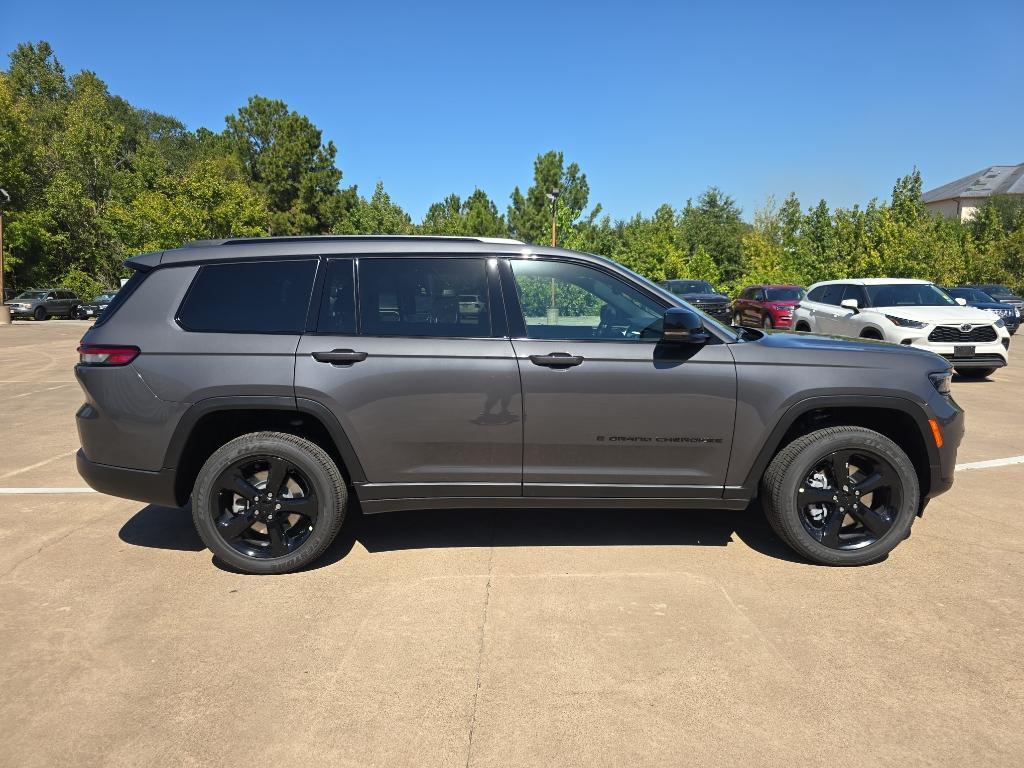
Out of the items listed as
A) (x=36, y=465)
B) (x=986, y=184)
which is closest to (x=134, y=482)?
(x=36, y=465)

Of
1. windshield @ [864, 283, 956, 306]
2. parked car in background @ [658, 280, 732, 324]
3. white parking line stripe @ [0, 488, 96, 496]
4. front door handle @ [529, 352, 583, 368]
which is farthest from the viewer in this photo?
parked car in background @ [658, 280, 732, 324]

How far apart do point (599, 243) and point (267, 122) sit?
30.2 m

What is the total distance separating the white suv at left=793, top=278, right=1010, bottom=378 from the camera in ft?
36.8

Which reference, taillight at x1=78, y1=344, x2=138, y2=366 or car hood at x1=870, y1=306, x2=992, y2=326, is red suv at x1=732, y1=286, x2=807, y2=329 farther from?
taillight at x1=78, y1=344, x2=138, y2=366

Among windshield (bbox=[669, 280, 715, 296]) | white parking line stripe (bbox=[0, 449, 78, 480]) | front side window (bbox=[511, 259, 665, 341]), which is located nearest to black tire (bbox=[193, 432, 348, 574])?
front side window (bbox=[511, 259, 665, 341])

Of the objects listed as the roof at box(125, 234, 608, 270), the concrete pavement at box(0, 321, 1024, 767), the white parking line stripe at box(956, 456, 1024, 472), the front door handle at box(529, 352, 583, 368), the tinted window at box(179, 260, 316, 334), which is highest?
the roof at box(125, 234, 608, 270)

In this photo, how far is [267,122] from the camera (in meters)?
52.7

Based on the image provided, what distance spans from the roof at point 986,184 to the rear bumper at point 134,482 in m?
111

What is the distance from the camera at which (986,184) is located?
9994 centimetres

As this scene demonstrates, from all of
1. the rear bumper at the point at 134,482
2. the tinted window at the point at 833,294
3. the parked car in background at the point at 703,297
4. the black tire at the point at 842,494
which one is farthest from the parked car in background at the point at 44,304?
the black tire at the point at 842,494

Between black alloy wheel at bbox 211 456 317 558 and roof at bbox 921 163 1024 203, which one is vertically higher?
roof at bbox 921 163 1024 203

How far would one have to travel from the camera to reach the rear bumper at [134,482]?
3873mm

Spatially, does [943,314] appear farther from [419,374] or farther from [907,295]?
[419,374]

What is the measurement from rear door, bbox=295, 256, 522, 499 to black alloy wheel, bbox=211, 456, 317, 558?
15.3 inches
